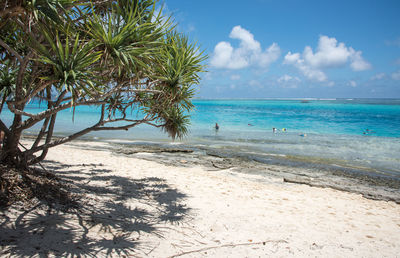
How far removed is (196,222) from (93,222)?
1.62 meters

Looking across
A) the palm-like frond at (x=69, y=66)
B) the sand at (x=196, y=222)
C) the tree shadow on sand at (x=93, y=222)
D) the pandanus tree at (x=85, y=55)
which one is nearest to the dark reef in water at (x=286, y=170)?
the sand at (x=196, y=222)

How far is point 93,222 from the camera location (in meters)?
3.80

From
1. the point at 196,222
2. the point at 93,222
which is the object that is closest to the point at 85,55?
the point at 93,222

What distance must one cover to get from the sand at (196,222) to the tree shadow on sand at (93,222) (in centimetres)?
1

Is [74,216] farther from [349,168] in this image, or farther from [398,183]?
[349,168]

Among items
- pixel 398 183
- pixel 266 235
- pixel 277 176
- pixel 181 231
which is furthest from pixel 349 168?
pixel 181 231

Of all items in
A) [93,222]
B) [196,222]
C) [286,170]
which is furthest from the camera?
[286,170]

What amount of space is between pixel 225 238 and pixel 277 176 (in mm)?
5564

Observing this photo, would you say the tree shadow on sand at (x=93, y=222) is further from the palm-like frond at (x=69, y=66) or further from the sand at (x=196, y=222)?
the palm-like frond at (x=69, y=66)

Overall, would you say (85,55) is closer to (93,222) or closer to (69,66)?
(69,66)

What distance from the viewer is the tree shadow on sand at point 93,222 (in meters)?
3.03

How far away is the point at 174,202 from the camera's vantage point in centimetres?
540

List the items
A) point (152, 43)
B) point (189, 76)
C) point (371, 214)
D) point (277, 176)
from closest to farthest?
point (152, 43) < point (189, 76) < point (371, 214) < point (277, 176)

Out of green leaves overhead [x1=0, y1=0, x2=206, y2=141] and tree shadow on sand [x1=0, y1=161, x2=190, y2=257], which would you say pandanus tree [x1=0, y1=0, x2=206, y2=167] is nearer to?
green leaves overhead [x1=0, y1=0, x2=206, y2=141]
